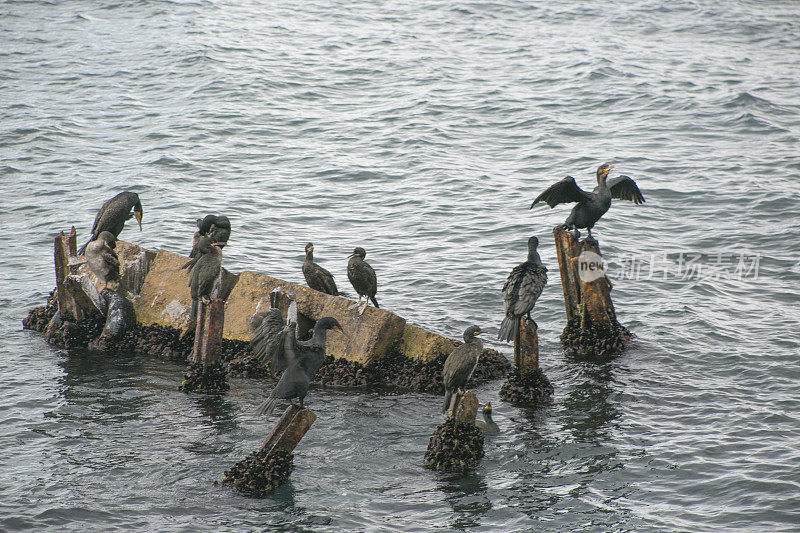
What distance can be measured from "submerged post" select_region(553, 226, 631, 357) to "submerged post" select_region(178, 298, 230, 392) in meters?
5.01

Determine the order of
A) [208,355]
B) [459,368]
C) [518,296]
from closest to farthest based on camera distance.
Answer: [459,368], [518,296], [208,355]

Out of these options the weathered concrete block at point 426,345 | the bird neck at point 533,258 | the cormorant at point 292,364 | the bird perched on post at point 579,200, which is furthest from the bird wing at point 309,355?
the bird perched on post at point 579,200

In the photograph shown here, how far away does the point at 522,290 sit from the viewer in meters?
11.1

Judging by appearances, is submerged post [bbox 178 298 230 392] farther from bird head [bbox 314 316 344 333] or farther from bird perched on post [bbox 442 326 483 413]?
bird perched on post [bbox 442 326 483 413]

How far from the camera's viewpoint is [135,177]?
2316 cm

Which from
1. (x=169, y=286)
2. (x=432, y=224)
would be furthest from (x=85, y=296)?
(x=432, y=224)

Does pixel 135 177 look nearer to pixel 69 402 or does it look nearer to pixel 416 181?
pixel 416 181

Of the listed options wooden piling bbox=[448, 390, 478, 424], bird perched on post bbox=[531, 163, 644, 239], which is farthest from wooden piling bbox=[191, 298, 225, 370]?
bird perched on post bbox=[531, 163, 644, 239]

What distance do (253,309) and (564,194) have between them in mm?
4875

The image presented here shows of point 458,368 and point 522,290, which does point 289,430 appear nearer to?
point 458,368

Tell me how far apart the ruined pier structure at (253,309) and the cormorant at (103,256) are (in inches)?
8.9

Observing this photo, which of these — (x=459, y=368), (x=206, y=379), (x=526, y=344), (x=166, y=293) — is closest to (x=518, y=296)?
(x=526, y=344)

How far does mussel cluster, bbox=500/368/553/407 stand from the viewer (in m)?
11.3

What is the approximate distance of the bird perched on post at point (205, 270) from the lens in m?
11.8
